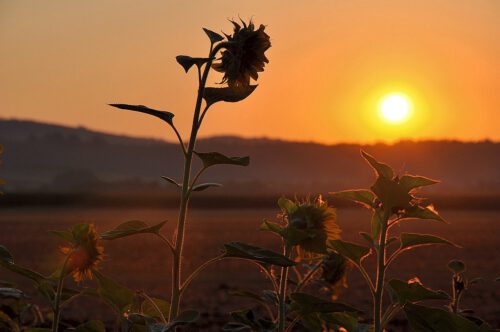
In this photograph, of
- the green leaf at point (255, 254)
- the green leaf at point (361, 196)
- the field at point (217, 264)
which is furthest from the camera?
the field at point (217, 264)

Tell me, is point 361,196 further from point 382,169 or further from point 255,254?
point 255,254

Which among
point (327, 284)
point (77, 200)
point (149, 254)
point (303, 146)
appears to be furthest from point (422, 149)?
point (327, 284)

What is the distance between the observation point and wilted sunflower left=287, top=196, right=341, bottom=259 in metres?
1.42

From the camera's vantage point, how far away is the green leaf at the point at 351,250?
1431 mm

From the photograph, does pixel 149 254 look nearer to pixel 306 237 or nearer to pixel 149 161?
pixel 306 237

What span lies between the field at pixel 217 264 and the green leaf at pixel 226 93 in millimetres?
453

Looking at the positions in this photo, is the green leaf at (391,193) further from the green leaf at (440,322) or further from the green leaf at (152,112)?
the green leaf at (152,112)

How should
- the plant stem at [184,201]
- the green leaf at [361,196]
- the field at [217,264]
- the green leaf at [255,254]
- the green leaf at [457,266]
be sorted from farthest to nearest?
the field at [217,264] < the green leaf at [457,266] < the green leaf at [361,196] < the plant stem at [184,201] < the green leaf at [255,254]

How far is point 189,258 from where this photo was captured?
543 inches

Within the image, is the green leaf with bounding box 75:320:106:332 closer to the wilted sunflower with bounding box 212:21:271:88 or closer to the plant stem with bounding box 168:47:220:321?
the plant stem with bounding box 168:47:220:321

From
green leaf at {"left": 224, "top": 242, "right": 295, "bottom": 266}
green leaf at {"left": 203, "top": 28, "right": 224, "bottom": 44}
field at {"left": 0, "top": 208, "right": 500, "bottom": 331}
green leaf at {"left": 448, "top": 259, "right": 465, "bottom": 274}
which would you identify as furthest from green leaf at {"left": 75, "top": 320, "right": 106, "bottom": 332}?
green leaf at {"left": 448, "top": 259, "right": 465, "bottom": 274}

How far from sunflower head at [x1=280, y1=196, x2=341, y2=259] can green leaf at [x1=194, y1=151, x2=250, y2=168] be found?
16cm

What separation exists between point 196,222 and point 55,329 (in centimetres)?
2219

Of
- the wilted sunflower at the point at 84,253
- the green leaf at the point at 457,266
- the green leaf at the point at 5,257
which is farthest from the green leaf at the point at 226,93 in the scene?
the green leaf at the point at 457,266
